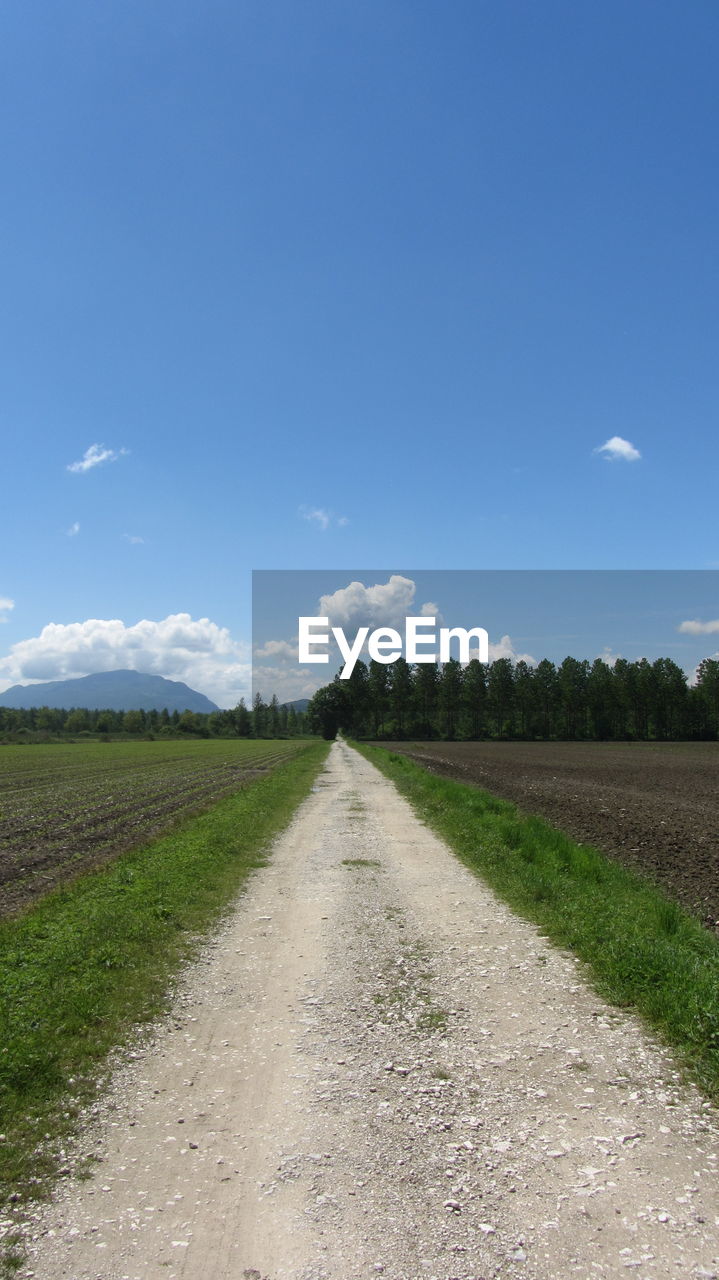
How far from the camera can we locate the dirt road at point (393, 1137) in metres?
3.81

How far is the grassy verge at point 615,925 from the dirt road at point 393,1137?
379mm

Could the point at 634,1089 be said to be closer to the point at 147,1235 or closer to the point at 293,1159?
the point at 293,1159

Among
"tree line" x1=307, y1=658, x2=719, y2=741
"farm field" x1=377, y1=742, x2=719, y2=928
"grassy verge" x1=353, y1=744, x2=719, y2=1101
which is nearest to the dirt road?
"grassy verge" x1=353, y1=744, x2=719, y2=1101

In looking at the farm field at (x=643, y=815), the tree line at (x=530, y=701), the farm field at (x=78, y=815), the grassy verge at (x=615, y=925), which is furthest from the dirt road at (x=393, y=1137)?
the tree line at (x=530, y=701)

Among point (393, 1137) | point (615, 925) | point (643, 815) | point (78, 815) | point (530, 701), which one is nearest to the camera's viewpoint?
point (393, 1137)

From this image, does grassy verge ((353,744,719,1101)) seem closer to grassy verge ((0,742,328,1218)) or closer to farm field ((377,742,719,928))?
farm field ((377,742,719,928))

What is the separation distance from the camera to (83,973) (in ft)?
26.3

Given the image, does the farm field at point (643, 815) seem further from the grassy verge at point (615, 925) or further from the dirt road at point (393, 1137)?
the dirt road at point (393, 1137)

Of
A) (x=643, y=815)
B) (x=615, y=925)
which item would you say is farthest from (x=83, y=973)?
(x=643, y=815)

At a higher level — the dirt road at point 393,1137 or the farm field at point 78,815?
the dirt road at point 393,1137

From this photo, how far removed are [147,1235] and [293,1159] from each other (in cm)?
104

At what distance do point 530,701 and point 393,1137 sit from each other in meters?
143

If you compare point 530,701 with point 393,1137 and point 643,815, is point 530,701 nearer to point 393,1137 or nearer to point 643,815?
point 643,815

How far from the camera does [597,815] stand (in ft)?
74.5
